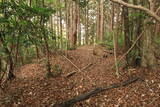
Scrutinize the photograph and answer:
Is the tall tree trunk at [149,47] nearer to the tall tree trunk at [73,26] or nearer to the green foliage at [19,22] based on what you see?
the green foliage at [19,22]

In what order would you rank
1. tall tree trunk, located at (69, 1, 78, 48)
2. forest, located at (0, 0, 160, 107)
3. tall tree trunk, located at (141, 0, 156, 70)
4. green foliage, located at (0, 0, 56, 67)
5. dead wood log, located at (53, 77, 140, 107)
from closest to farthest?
green foliage, located at (0, 0, 56, 67) < forest, located at (0, 0, 160, 107) < dead wood log, located at (53, 77, 140, 107) < tall tree trunk, located at (141, 0, 156, 70) < tall tree trunk, located at (69, 1, 78, 48)

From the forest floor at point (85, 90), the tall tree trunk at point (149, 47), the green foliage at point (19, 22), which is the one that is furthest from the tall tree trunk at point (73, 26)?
the green foliage at point (19, 22)

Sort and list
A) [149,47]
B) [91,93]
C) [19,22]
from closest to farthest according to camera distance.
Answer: [19,22]
[91,93]
[149,47]

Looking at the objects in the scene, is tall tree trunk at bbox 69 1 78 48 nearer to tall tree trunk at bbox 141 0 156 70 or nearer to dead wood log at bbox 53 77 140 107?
tall tree trunk at bbox 141 0 156 70

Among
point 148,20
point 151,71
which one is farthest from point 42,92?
point 148,20

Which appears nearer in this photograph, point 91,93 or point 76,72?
point 91,93

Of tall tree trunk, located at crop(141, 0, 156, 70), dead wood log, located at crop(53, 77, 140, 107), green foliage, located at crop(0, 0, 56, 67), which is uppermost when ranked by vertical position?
green foliage, located at crop(0, 0, 56, 67)

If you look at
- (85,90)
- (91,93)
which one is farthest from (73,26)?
(91,93)

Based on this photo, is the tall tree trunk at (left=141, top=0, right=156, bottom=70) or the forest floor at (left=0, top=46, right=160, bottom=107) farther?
the tall tree trunk at (left=141, top=0, right=156, bottom=70)

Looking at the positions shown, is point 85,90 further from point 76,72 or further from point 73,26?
point 73,26

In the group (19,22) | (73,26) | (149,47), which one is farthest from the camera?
(73,26)

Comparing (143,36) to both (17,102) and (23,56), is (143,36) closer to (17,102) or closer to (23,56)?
(17,102)

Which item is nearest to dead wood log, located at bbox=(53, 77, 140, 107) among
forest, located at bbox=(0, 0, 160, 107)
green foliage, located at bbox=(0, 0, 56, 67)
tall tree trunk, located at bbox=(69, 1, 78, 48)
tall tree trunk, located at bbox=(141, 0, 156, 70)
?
forest, located at bbox=(0, 0, 160, 107)

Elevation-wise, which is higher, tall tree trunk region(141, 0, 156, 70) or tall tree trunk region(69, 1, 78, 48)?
tall tree trunk region(69, 1, 78, 48)
